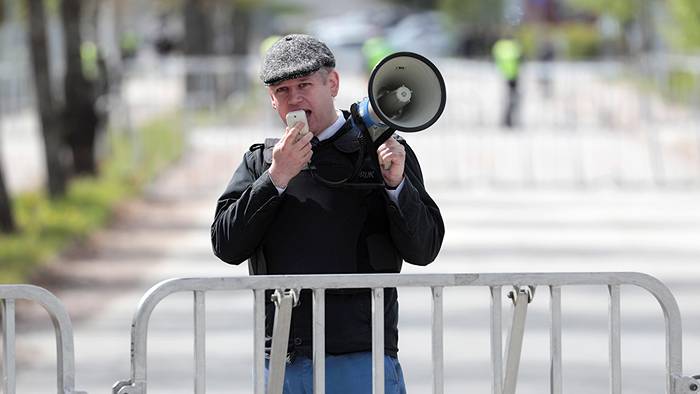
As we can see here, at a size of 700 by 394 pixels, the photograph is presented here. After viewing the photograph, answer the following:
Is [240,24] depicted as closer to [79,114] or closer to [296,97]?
[79,114]

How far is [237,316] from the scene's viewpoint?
11.8m

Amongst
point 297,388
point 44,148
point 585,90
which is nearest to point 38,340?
point 297,388

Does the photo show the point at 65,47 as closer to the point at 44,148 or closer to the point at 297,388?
the point at 44,148

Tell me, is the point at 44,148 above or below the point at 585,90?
below

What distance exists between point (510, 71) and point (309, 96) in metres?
24.1

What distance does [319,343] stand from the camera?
505cm

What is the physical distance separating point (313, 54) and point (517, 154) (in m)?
18.4

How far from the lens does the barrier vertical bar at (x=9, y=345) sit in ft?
17.3

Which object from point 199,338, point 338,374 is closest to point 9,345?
point 199,338

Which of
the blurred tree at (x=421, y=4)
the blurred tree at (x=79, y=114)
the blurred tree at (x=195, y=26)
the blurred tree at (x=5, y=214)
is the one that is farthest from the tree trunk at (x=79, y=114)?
the blurred tree at (x=421, y=4)

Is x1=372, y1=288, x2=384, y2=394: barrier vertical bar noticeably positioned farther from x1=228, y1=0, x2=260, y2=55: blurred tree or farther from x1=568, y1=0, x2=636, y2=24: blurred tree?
x1=228, y1=0, x2=260, y2=55: blurred tree

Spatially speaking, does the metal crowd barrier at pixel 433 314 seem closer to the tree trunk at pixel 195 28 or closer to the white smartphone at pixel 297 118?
the white smartphone at pixel 297 118

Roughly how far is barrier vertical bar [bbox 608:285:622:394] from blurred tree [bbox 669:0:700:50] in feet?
72.9

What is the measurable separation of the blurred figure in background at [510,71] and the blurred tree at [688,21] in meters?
2.65
